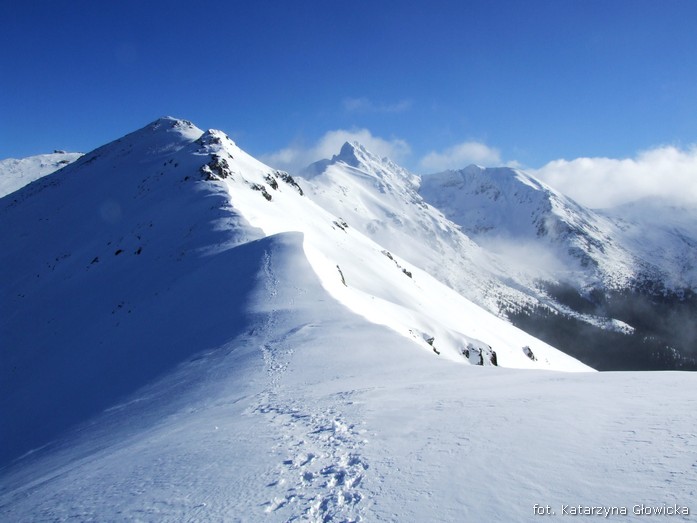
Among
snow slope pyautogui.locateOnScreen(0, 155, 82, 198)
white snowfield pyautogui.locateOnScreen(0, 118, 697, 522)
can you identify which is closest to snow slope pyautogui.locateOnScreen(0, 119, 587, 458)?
white snowfield pyautogui.locateOnScreen(0, 118, 697, 522)

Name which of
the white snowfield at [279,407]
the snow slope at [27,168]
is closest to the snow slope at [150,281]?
the white snowfield at [279,407]

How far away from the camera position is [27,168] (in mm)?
170250

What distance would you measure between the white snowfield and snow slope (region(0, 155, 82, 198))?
143107mm

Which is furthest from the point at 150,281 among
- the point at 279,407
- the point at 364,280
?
the point at 279,407

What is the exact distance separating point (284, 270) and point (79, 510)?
873 inches

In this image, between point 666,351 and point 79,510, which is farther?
point 666,351

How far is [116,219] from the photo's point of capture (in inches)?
2287

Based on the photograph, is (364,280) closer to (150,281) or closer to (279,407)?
(150,281)

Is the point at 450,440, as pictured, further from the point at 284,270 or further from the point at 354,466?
the point at 284,270

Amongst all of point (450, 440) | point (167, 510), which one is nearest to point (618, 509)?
point (450, 440)

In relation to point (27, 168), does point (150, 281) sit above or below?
below

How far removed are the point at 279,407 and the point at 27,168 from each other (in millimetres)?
206768

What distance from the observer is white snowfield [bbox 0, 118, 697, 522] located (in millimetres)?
6980

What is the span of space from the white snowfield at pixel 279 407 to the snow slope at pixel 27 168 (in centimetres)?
14311
